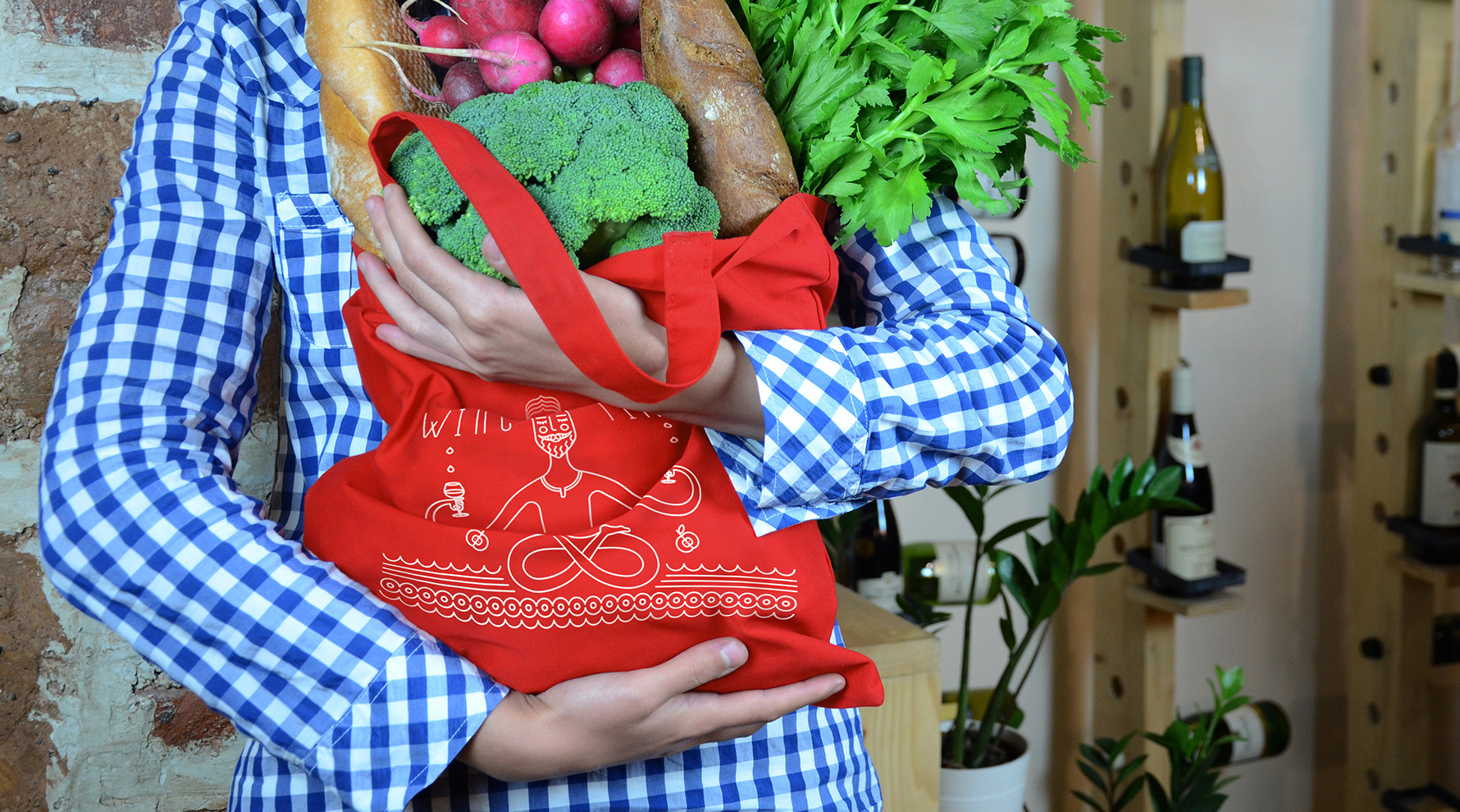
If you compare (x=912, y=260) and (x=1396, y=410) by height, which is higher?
(x=912, y=260)

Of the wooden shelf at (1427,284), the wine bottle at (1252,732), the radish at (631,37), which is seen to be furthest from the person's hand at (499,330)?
the wine bottle at (1252,732)

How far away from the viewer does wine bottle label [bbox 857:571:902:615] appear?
158 cm

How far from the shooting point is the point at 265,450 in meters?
0.99

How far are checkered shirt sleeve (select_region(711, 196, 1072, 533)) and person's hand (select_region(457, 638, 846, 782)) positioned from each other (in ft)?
0.33

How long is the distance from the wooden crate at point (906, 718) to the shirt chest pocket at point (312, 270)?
602 mm

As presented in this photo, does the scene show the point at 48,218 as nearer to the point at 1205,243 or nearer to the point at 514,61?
the point at 514,61

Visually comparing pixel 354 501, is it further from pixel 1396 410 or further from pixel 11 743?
pixel 1396 410

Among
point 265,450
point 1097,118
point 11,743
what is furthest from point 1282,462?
point 11,743

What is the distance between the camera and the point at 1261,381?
81.2 inches

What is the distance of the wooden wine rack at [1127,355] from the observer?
1.67 metres

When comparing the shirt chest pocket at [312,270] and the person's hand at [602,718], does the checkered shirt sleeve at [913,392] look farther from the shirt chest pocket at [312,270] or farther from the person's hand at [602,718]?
the shirt chest pocket at [312,270]

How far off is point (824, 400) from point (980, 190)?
0.19 m

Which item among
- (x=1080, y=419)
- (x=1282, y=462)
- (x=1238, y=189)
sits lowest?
(x=1282, y=462)

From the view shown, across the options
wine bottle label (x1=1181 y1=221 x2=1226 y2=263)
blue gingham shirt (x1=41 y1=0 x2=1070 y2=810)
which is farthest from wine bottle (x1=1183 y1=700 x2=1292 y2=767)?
blue gingham shirt (x1=41 y1=0 x2=1070 y2=810)
